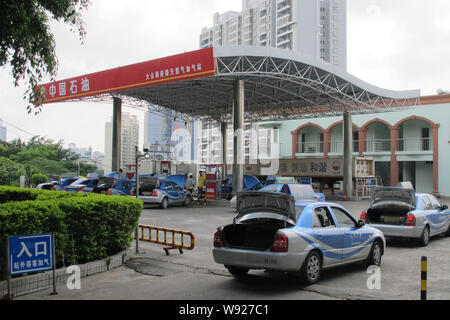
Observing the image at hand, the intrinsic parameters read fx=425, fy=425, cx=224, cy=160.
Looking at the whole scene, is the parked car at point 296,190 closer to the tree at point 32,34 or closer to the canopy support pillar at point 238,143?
the canopy support pillar at point 238,143

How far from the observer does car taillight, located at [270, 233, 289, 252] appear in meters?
6.72

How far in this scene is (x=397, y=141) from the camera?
4047 centimetres

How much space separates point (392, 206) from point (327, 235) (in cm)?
514

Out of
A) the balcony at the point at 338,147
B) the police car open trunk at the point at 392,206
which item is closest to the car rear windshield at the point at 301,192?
the police car open trunk at the point at 392,206

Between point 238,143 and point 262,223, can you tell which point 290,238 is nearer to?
point 262,223

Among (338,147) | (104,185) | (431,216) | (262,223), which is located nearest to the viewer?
(262,223)

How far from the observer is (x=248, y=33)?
382 feet

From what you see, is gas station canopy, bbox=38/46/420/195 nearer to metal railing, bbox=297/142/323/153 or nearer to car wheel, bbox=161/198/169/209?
car wheel, bbox=161/198/169/209

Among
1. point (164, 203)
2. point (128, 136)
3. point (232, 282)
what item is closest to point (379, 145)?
point (164, 203)

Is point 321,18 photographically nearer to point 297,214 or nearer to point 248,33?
point 248,33

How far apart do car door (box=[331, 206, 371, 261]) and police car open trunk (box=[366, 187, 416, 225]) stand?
139 inches

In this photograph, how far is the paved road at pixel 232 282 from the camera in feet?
22.0

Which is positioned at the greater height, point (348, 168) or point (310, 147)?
point (310, 147)
